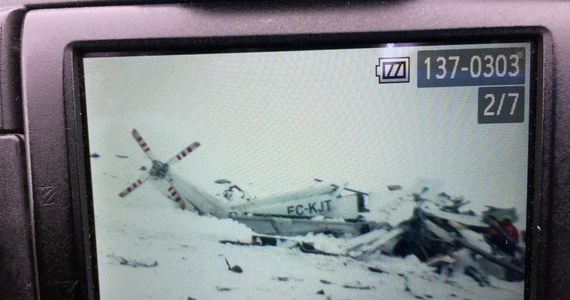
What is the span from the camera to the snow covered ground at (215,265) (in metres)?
0.81

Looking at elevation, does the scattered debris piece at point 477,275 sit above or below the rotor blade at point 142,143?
below

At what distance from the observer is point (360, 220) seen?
0.80m

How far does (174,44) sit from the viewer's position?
78 centimetres

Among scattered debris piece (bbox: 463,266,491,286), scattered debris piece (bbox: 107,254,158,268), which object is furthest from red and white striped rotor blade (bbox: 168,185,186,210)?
scattered debris piece (bbox: 463,266,491,286)

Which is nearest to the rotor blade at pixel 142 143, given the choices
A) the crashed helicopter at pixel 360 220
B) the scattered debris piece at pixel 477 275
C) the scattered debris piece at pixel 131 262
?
the crashed helicopter at pixel 360 220

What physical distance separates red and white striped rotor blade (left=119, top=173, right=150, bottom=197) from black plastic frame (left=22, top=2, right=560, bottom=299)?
59mm

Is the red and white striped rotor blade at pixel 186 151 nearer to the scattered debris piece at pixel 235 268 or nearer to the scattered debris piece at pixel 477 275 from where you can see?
the scattered debris piece at pixel 235 268

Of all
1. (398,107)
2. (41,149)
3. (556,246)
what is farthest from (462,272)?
(41,149)

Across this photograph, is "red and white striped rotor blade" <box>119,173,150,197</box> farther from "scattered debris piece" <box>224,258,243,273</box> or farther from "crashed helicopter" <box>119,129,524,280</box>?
"scattered debris piece" <box>224,258,243,273</box>

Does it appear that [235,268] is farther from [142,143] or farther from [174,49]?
[174,49]

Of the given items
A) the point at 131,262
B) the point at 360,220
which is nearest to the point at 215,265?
the point at 131,262

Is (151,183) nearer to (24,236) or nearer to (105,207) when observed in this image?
(105,207)

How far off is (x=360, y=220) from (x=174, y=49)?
15.3 inches

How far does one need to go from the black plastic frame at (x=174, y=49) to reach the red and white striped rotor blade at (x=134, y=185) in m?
0.06
